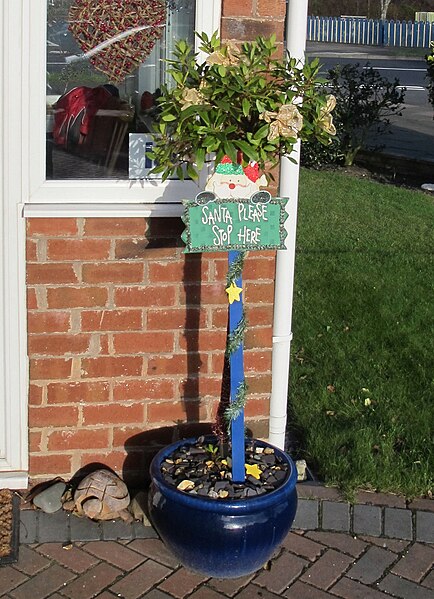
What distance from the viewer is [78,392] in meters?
4.17

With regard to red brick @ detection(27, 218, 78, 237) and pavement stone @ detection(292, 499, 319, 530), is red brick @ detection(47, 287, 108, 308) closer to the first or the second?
red brick @ detection(27, 218, 78, 237)

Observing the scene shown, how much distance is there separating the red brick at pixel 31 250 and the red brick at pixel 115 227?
0.21 meters

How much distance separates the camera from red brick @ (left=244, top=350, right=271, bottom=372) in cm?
427

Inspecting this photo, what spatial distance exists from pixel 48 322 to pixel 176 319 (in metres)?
0.52

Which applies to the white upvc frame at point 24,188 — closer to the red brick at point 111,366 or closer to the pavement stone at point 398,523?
the red brick at point 111,366

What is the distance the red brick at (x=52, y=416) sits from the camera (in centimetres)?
416

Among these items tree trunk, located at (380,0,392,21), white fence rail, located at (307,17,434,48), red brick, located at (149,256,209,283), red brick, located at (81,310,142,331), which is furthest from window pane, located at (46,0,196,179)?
tree trunk, located at (380,0,392,21)

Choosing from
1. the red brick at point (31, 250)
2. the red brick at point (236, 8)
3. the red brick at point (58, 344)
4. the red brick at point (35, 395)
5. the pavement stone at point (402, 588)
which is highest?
the red brick at point (236, 8)

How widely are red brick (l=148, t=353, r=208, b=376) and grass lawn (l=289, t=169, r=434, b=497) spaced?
795mm

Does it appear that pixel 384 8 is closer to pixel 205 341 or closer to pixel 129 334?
pixel 205 341

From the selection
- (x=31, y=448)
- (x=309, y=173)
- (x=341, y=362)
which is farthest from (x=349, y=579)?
(x=309, y=173)

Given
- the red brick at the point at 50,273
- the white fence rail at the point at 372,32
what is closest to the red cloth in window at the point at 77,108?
the red brick at the point at 50,273

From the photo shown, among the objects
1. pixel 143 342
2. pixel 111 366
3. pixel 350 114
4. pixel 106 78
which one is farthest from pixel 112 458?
pixel 350 114

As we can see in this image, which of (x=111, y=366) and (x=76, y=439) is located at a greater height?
(x=111, y=366)
